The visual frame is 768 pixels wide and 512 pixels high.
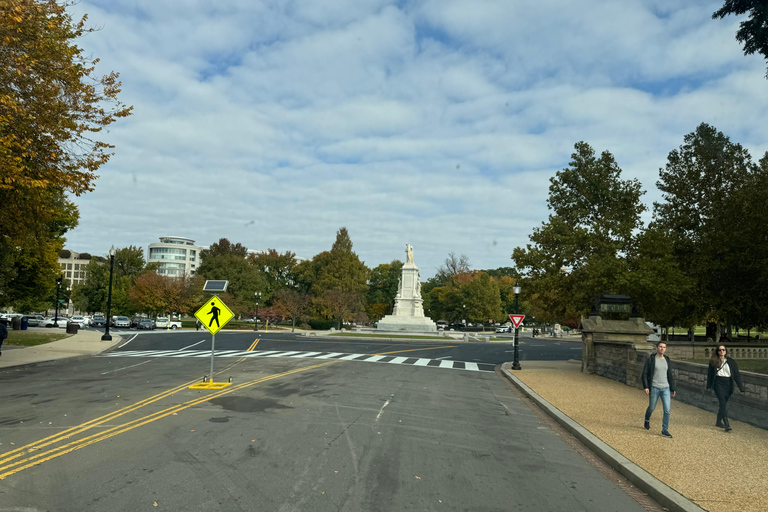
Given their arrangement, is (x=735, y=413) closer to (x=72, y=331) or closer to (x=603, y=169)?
(x=603, y=169)

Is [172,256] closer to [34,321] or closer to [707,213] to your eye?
[34,321]

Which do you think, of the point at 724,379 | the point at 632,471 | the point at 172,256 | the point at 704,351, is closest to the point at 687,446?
the point at 724,379

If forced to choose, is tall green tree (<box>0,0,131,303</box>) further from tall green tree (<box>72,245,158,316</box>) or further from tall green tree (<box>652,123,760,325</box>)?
tall green tree (<box>72,245,158,316</box>)

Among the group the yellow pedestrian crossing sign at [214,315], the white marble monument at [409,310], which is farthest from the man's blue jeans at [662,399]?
the white marble monument at [409,310]

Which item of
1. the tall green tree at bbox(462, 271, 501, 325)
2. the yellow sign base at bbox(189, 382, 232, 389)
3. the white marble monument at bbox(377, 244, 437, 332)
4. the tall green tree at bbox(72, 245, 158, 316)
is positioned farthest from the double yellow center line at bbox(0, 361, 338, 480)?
the tall green tree at bbox(462, 271, 501, 325)

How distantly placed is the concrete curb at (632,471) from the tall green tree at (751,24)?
12266 mm

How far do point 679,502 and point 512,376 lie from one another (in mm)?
14004

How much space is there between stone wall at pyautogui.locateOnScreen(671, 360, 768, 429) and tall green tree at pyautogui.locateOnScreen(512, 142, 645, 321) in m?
11.5

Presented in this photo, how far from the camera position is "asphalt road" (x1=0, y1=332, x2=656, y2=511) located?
19.0 feet

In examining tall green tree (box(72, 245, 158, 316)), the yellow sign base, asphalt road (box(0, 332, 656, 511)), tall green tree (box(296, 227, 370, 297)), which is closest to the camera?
asphalt road (box(0, 332, 656, 511))

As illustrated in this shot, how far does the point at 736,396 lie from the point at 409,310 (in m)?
Answer: 51.1

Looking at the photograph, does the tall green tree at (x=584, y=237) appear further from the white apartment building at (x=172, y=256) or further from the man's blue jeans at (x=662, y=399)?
the white apartment building at (x=172, y=256)

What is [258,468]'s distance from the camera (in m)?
6.77

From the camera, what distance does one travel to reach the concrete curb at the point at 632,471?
19.4ft
